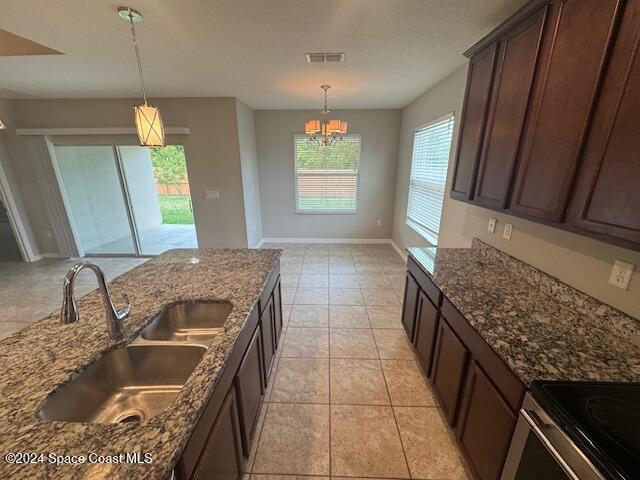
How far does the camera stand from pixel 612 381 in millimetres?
919

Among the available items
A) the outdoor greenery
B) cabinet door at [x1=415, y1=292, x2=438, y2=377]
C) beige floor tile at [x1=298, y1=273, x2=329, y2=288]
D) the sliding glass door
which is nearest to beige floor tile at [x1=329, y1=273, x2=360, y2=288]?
beige floor tile at [x1=298, y1=273, x2=329, y2=288]

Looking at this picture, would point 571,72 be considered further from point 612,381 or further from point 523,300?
point 612,381

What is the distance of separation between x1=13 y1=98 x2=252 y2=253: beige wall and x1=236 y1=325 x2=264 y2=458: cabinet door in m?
3.15

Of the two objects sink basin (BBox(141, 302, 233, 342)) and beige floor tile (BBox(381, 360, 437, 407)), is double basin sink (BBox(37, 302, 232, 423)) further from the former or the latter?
beige floor tile (BBox(381, 360, 437, 407))

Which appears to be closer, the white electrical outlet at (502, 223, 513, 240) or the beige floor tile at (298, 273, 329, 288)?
the white electrical outlet at (502, 223, 513, 240)

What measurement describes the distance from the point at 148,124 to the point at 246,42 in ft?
3.59

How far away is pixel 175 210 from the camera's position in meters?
6.09

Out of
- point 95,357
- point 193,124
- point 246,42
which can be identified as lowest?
point 95,357

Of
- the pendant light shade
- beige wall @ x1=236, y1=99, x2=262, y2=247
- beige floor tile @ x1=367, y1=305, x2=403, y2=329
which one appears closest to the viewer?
the pendant light shade

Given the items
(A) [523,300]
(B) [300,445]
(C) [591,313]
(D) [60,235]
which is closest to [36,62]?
(D) [60,235]

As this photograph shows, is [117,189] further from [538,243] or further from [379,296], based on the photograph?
[538,243]

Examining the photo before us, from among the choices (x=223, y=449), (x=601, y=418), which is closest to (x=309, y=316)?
(x=223, y=449)

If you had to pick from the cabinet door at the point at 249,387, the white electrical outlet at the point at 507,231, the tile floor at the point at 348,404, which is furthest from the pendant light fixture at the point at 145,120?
the white electrical outlet at the point at 507,231

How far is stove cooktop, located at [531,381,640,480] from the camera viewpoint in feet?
2.23
